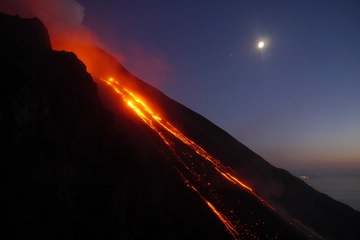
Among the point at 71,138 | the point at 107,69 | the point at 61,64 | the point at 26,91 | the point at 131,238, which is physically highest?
the point at 107,69

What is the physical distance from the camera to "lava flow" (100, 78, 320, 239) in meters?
26.5

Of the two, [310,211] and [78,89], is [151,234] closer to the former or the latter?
[78,89]

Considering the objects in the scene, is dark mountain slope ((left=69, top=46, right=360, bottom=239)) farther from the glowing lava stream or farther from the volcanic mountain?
the volcanic mountain

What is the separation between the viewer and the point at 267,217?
2945cm

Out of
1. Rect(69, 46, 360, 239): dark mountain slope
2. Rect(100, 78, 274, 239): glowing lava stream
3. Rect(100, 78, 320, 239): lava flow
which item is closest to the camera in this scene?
Rect(100, 78, 274, 239): glowing lava stream

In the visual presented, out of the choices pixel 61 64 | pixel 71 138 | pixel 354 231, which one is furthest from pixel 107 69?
pixel 354 231

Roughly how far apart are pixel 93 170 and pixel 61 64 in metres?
11.8

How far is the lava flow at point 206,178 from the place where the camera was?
2647 cm

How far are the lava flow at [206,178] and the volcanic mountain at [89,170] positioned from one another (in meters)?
0.17

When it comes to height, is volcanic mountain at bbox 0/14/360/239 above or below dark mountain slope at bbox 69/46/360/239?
below

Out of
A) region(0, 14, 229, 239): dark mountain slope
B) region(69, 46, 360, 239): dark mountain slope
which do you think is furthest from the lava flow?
region(69, 46, 360, 239): dark mountain slope

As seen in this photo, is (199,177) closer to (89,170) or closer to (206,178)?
(206,178)

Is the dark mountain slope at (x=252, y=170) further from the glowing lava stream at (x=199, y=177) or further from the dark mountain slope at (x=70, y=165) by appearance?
the dark mountain slope at (x=70, y=165)

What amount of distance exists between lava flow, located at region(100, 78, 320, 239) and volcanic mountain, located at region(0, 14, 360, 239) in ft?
0.56
